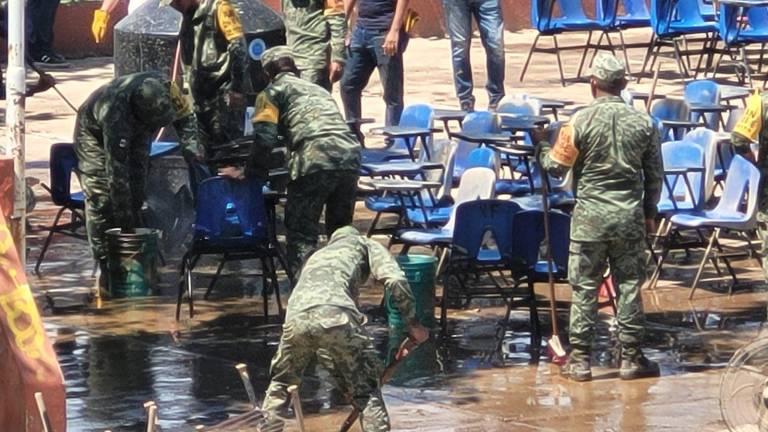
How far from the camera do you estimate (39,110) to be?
1944 centimetres

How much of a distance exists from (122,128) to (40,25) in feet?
32.8

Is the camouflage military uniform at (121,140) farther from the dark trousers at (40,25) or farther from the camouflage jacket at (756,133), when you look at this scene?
the dark trousers at (40,25)

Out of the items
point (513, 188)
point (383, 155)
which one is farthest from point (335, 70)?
point (513, 188)

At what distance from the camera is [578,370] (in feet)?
32.8

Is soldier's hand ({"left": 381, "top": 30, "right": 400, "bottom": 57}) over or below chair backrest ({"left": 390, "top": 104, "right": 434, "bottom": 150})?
over

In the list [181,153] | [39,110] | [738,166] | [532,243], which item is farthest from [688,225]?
[39,110]

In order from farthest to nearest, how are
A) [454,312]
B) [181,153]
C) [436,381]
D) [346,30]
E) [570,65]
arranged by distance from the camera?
[570,65], [346,30], [181,153], [454,312], [436,381]

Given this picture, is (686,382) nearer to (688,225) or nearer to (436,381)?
(436,381)

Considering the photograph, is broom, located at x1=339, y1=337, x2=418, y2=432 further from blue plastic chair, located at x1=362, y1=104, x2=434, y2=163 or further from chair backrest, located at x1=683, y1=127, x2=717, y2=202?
blue plastic chair, located at x1=362, y1=104, x2=434, y2=163

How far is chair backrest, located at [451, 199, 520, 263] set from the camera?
10977 millimetres

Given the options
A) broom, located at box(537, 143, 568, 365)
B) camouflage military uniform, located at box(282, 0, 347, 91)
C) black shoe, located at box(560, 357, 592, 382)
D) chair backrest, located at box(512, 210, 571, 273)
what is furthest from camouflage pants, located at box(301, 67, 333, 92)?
black shoe, located at box(560, 357, 592, 382)

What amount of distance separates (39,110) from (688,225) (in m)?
9.54

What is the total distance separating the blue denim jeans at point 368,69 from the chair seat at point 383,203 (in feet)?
8.95

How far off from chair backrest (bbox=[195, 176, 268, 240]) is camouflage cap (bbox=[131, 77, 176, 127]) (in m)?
0.86
